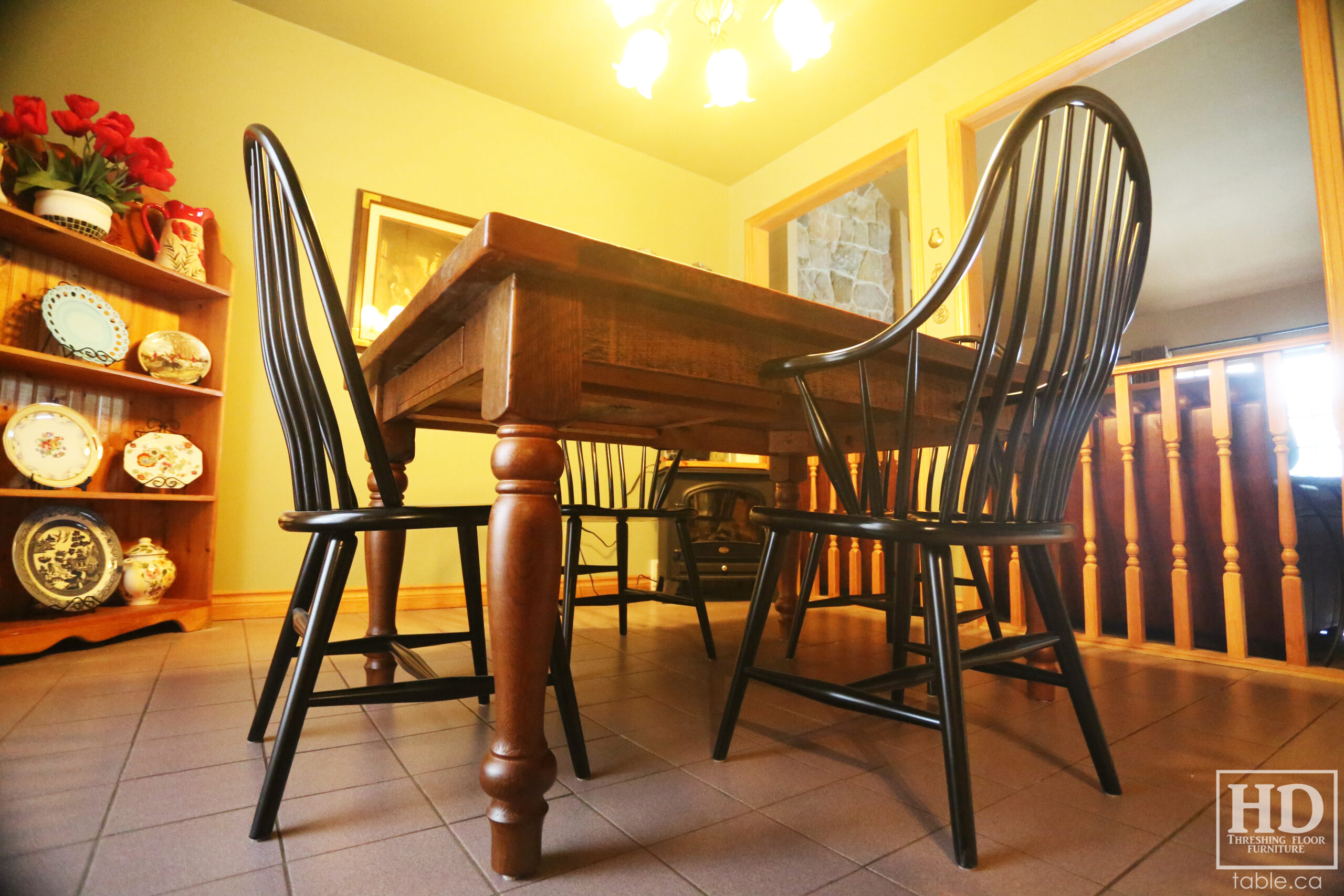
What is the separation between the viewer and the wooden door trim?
336cm

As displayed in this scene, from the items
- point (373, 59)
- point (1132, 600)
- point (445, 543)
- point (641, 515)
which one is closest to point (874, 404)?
point (641, 515)

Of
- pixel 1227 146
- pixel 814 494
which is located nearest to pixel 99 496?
pixel 814 494

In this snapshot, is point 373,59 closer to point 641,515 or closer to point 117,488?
point 117,488

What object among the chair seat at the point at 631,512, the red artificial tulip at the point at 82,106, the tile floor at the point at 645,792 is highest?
the red artificial tulip at the point at 82,106

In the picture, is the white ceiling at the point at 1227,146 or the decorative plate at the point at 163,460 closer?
the decorative plate at the point at 163,460

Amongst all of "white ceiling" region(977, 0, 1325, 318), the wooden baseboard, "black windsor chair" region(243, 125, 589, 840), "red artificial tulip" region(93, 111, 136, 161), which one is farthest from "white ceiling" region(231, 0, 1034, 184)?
the wooden baseboard

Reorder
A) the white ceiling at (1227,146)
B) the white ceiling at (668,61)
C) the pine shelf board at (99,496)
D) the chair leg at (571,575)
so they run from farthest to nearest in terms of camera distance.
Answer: the white ceiling at (1227,146)
the white ceiling at (668,61)
the pine shelf board at (99,496)
the chair leg at (571,575)

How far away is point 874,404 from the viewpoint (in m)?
1.23

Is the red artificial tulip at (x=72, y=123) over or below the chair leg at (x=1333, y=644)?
over

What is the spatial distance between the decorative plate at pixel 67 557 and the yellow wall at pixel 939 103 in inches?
147

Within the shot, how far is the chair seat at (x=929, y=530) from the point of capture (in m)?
0.88

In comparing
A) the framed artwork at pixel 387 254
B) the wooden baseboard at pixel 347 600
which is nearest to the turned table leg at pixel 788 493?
the wooden baseboard at pixel 347 600

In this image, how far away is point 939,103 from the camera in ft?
10.8

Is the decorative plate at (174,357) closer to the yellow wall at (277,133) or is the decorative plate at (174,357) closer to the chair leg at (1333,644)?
the yellow wall at (277,133)
